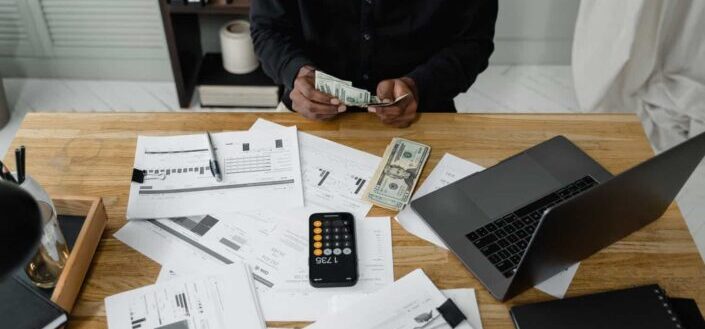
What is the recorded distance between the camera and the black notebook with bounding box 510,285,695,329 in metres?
0.93

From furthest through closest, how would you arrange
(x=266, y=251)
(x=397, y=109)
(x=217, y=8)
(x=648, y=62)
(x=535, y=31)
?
(x=535, y=31), (x=648, y=62), (x=217, y=8), (x=397, y=109), (x=266, y=251)

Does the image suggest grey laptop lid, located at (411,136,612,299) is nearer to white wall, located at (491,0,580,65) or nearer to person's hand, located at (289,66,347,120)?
person's hand, located at (289,66,347,120)

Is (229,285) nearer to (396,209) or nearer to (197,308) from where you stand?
(197,308)

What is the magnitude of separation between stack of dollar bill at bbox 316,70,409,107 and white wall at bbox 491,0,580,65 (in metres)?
1.56

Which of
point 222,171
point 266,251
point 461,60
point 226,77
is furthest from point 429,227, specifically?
point 226,77

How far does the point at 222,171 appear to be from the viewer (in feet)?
3.85

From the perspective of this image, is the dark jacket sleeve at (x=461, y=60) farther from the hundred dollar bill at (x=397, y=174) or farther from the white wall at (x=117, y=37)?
the white wall at (x=117, y=37)

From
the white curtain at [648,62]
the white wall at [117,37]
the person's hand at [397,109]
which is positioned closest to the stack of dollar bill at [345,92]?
the person's hand at [397,109]

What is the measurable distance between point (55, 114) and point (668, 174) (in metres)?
1.15

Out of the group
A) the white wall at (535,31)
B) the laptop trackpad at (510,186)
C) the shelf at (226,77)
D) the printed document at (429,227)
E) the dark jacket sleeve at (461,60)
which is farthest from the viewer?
the white wall at (535,31)

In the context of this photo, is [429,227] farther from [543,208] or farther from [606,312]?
[606,312]

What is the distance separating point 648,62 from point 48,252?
2169 mm

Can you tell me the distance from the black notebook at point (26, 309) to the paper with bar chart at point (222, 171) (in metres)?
0.22

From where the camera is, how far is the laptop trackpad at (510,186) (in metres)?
1.11
